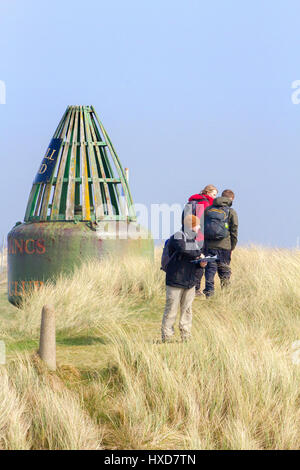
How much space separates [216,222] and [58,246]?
198 inches

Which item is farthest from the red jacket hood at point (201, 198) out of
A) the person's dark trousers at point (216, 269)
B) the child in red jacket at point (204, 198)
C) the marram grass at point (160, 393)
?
the marram grass at point (160, 393)

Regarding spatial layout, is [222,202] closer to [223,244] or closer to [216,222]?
[216,222]

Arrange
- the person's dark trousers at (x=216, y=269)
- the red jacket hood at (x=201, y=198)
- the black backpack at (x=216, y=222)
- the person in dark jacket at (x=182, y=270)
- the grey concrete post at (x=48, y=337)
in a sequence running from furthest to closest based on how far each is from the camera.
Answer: the person's dark trousers at (x=216, y=269) < the red jacket hood at (x=201, y=198) < the black backpack at (x=216, y=222) < the person in dark jacket at (x=182, y=270) < the grey concrete post at (x=48, y=337)

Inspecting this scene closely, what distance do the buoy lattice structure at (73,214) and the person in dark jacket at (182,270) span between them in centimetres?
667

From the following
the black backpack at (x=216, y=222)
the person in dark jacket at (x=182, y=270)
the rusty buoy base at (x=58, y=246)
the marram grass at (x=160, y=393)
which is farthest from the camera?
the rusty buoy base at (x=58, y=246)

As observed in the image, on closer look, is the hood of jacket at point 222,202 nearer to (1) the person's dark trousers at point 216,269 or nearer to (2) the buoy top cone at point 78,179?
(1) the person's dark trousers at point 216,269

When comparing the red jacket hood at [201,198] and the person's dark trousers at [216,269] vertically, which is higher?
the red jacket hood at [201,198]

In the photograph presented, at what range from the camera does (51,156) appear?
1556 cm

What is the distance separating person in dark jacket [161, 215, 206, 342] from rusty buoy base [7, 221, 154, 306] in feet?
20.9

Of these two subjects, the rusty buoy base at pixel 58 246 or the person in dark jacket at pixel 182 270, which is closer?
the person in dark jacket at pixel 182 270

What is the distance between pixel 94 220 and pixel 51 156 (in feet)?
6.63

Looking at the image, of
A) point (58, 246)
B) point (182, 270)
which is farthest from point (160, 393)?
point (58, 246)

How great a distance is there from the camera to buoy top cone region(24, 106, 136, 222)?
15.2m

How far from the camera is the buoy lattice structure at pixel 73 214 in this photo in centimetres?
1477
